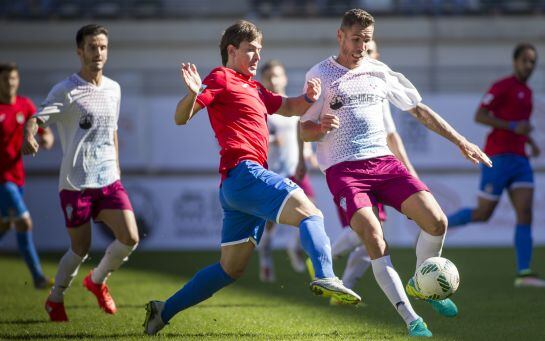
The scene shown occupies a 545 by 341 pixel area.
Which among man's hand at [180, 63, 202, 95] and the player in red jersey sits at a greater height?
man's hand at [180, 63, 202, 95]

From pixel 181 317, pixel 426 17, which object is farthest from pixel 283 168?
pixel 426 17

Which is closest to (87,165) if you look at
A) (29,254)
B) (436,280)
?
(436,280)

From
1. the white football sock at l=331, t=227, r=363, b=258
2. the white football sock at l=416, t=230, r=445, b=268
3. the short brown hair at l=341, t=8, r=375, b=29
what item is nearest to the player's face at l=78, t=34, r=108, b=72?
the short brown hair at l=341, t=8, r=375, b=29

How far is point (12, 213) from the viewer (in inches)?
418

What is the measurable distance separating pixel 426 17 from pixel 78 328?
62.6 ft

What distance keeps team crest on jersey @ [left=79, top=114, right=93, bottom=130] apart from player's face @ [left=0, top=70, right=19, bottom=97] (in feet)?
10.7

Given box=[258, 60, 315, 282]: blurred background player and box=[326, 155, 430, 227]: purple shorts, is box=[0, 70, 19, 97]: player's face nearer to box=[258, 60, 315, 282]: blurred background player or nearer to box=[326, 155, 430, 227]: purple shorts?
box=[258, 60, 315, 282]: blurred background player

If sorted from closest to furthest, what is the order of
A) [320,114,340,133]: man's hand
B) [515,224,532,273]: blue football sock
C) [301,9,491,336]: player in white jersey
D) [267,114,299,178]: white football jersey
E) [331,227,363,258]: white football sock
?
[320,114,340,133]: man's hand, [301,9,491,336]: player in white jersey, [331,227,363,258]: white football sock, [515,224,532,273]: blue football sock, [267,114,299,178]: white football jersey

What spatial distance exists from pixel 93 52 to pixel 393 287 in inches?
121

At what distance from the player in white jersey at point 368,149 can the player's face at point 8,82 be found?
486 cm

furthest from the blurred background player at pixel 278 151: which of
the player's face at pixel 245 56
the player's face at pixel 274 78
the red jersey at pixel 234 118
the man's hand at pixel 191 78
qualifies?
the man's hand at pixel 191 78

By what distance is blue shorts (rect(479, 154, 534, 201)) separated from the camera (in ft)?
34.1

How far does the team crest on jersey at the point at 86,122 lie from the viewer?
7668 millimetres

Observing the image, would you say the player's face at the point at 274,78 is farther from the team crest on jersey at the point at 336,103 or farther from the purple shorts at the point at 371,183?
the purple shorts at the point at 371,183
